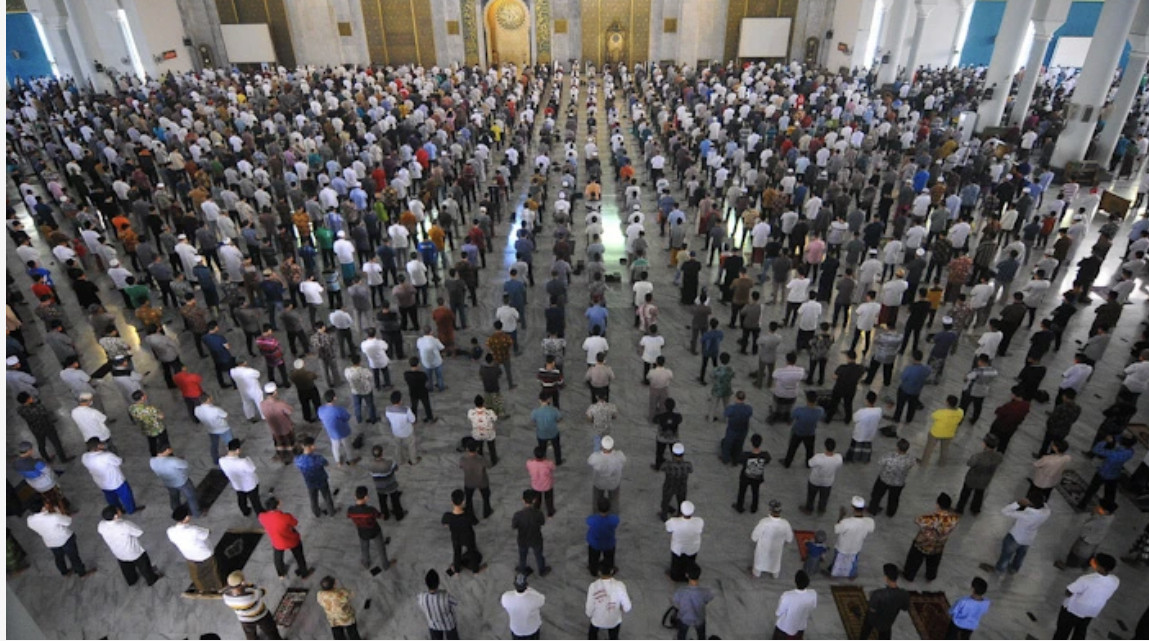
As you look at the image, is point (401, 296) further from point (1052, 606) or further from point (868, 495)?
point (1052, 606)

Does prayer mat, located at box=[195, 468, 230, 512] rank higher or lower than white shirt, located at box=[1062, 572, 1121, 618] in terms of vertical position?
lower

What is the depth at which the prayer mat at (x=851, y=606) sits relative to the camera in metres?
6.91

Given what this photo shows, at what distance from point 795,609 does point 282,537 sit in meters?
5.21

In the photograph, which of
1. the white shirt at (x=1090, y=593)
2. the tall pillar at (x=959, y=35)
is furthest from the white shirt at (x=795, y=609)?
the tall pillar at (x=959, y=35)

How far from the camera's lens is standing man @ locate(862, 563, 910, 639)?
20.2 ft

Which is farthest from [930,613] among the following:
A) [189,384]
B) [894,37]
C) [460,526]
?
[894,37]

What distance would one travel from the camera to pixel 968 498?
8.25 meters

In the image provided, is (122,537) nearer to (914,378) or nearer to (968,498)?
(968,498)

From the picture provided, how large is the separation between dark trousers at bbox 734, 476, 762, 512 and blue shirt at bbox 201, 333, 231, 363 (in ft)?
25.5

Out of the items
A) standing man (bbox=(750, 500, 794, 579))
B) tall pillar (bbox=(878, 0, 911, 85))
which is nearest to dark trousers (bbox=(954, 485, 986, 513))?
standing man (bbox=(750, 500, 794, 579))

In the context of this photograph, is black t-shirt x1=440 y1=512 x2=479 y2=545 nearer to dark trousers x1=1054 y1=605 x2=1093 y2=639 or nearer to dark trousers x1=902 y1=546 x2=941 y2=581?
dark trousers x1=902 y1=546 x2=941 y2=581

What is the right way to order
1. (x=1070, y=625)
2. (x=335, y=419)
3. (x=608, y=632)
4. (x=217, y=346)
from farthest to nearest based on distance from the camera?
(x=217, y=346), (x=335, y=419), (x=608, y=632), (x=1070, y=625)

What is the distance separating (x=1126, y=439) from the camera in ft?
25.9

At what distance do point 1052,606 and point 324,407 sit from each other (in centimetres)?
850
